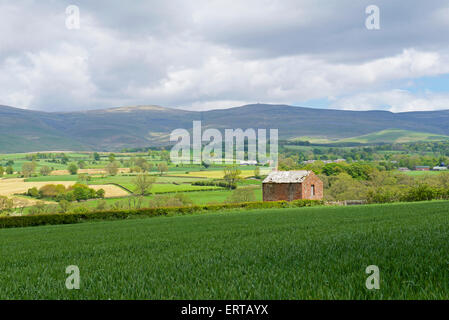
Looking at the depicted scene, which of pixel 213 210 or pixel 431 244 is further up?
pixel 431 244

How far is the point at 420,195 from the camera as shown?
52531mm

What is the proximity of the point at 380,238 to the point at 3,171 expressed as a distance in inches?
6526

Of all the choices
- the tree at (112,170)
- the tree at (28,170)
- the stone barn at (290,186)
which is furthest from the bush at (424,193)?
the tree at (28,170)

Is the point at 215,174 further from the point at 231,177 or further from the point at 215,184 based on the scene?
the point at 215,184

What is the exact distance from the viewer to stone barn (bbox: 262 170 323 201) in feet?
212

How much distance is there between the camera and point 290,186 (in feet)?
214

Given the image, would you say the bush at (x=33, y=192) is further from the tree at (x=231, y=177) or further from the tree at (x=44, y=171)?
the tree at (x=231, y=177)

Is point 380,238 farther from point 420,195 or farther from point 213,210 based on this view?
point 420,195

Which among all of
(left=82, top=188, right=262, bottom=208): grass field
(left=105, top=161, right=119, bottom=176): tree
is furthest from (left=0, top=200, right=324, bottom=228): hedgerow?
(left=105, top=161, right=119, bottom=176): tree

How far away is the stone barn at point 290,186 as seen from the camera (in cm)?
6472

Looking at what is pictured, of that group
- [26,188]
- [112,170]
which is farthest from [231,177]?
[26,188]

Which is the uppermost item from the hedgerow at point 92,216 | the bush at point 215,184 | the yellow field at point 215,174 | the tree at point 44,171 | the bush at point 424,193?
the tree at point 44,171

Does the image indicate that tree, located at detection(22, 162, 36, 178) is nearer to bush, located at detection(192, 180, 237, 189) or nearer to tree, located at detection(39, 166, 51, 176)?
tree, located at detection(39, 166, 51, 176)
